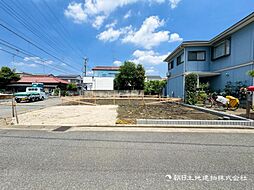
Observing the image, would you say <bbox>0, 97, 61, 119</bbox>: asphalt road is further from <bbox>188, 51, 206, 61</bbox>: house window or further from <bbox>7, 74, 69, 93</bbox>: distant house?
<bbox>7, 74, 69, 93</bbox>: distant house

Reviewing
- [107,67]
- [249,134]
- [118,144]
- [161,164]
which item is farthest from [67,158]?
[107,67]

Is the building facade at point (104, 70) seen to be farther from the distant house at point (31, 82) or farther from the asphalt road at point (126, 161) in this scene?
the asphalt road at point (126, 161)

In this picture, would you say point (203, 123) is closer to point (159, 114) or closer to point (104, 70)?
point (159, 114)

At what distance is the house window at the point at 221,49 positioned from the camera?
1538 centimetres

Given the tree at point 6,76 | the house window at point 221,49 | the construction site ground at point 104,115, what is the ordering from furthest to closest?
the tree at point 6,76 → the house window at point 221,49 → the construction site ground at point 104,115

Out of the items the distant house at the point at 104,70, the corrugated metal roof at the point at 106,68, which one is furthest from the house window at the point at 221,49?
the corrugated metal roof at the point at 106,68

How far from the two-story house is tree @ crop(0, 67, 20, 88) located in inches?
1397

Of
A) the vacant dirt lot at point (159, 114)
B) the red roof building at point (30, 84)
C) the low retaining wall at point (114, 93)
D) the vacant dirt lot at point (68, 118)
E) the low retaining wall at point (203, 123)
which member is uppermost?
the red roof building at point (30, 84)

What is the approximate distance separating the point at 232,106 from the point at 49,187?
40.7 feet

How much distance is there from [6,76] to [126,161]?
42.4 meters

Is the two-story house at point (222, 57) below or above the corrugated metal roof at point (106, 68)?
below

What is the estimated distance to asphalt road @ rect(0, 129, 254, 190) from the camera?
278 cm

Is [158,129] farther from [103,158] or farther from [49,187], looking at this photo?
[49,187]

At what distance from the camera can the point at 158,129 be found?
669 centimetres
